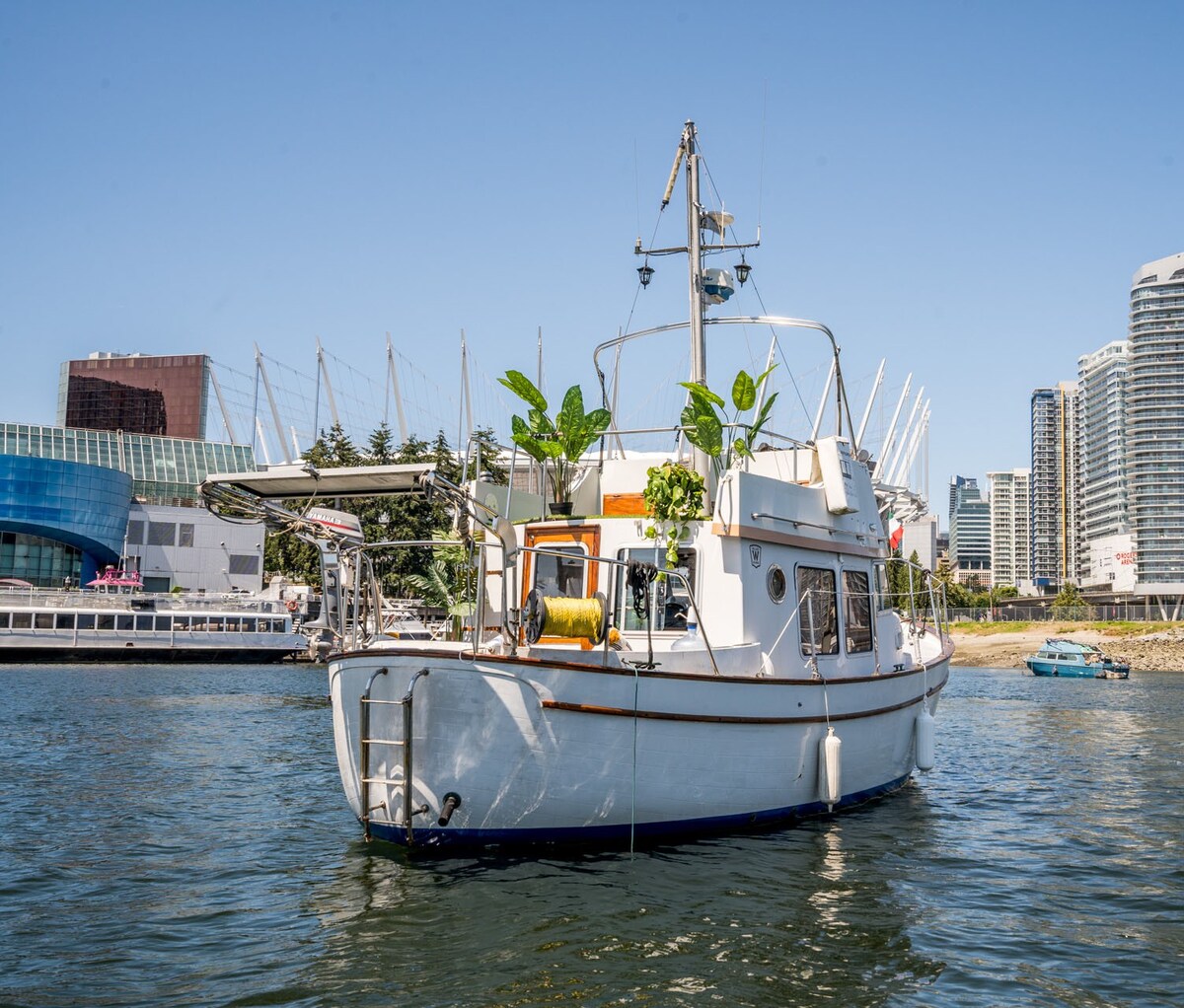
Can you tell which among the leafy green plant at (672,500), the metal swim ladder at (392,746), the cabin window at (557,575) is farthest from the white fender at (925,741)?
the metal swim ladder at (392,746)

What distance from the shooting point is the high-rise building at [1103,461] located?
15388 cm

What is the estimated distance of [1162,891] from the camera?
10.9m

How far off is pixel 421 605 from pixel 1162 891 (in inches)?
2465

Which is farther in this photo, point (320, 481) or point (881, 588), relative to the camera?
point (881, 588)

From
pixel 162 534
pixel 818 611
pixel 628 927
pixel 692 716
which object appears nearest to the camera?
pixel 628 927

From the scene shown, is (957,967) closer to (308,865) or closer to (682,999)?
(682,999)

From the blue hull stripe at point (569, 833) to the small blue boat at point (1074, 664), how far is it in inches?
2011

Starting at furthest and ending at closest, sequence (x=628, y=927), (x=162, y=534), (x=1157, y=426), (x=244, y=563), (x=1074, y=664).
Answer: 1. (x=1157, y=426)
2. (x=244, y=563)
3. (x=162, y=534)
4. (x=1074, y=664)
5. (x=628, y=927)

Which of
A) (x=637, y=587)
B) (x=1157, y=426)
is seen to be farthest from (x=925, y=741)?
(x=1157, y=426)

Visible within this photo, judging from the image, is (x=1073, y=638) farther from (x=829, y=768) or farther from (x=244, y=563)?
(x=829, y=768)

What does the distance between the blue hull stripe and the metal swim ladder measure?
0.17 m

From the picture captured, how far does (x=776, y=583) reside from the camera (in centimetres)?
1314

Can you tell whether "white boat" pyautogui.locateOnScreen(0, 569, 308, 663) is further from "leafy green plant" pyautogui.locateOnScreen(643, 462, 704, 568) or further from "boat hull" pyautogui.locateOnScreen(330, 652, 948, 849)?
"leafy green plant" pyautogui.locateOnScreen(643, 462, 704, 568)

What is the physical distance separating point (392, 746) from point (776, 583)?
209 inches
